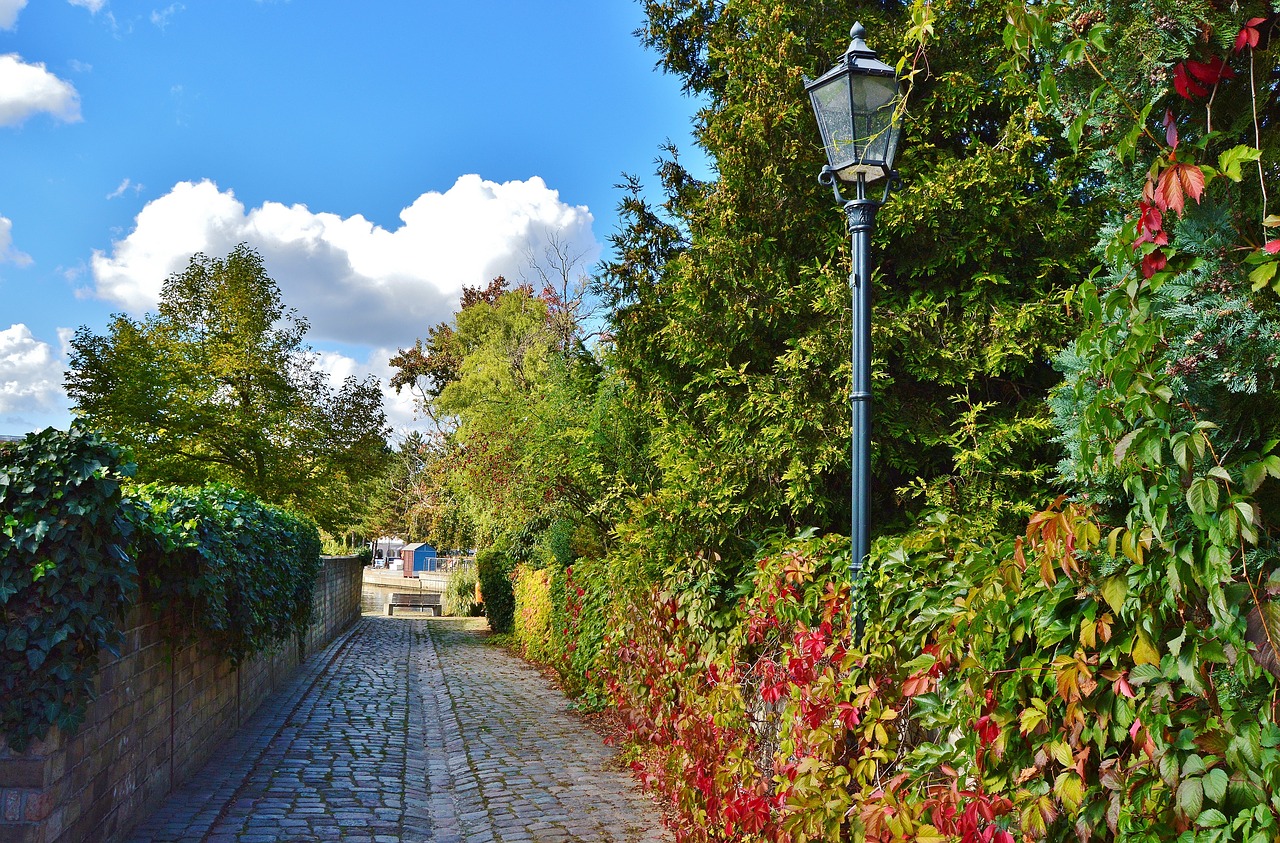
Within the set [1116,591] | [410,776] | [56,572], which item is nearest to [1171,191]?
[1116,591]

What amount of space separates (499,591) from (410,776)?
15893 mm

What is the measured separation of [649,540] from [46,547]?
12.8 feet

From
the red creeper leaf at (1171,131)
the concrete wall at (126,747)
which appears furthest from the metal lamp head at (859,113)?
the concrete wall at (126,747)

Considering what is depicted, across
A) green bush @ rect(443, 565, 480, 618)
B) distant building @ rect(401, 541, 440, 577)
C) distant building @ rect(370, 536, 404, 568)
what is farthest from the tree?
distant building @ rect(370, 536, 404, 568)

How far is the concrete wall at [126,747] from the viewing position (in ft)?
14.9

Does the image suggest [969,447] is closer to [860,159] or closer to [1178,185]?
[860,159]

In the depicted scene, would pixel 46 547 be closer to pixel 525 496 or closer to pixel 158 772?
pixel 158 772

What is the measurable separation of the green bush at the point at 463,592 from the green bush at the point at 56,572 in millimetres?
28021

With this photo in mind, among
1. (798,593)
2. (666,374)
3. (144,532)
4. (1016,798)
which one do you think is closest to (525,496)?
(666,374)

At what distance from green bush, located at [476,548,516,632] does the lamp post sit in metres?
18.9

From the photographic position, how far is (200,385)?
27.7 m

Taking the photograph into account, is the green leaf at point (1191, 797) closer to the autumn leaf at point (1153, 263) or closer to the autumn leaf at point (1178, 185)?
the autumn leaf at point (1153, 263)

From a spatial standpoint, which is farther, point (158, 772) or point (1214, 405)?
point (158, 772)

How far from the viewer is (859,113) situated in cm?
446
